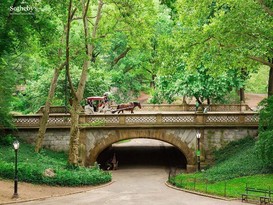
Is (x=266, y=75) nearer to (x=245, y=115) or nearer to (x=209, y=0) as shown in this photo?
(x=245, y=115)

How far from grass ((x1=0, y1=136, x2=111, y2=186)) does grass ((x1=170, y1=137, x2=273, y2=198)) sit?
5.29 m

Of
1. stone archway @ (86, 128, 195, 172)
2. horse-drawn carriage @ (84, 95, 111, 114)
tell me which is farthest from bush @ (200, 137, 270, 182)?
horse-drawn carriage @ (84, 95, 111, 114)

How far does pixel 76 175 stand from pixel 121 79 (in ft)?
73.9

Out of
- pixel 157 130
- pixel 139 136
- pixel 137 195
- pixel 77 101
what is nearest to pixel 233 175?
pixel 137 195

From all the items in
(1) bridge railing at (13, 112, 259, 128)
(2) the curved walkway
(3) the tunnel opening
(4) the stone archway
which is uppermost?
(1) bridge railing at (13, 112, 259, 128)

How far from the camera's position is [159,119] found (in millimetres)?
29531

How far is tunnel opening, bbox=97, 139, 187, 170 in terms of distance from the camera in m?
32.9

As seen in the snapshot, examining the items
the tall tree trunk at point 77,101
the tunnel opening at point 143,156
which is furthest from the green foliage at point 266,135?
the tall tree trunk at point 77,101

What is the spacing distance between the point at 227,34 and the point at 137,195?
1049 cm

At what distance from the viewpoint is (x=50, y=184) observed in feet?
74.0

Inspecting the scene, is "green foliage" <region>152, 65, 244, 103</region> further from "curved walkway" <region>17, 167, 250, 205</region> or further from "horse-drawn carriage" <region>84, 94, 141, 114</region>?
"curved walkway" <region>17, 167, 250, 205</region>

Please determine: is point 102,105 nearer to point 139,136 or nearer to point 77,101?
point 139,136

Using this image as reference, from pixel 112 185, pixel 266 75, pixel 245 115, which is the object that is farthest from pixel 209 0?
pixel 266 75

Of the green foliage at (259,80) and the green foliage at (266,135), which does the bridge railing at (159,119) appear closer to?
the green foliage at (266,135)
